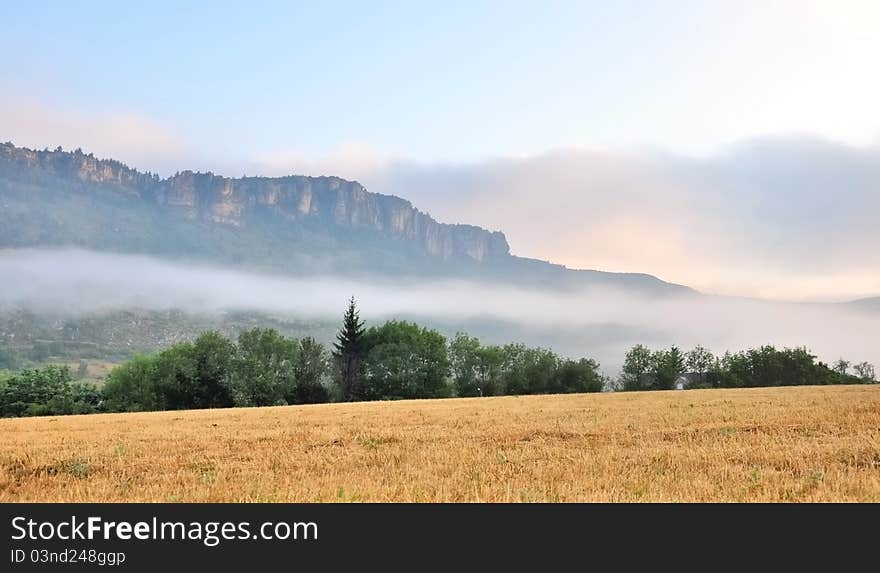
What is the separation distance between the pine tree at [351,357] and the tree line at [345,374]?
0.54ft

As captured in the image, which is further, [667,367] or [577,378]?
[667,367]

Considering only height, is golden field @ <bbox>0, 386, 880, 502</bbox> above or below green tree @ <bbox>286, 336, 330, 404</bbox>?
above

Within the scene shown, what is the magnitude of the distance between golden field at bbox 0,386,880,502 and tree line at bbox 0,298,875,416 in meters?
68.4

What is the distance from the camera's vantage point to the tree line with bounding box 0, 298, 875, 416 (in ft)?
287

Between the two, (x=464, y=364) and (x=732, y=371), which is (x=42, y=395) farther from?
(x=732, y=371)

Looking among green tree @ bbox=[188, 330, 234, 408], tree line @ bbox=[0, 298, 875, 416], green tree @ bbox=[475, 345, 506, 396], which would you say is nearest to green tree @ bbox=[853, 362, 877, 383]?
tree line @ bbox=[0, 298, 875, 416]

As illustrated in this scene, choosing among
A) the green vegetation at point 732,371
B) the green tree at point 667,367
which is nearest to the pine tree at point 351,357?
the green vegetation at point 732,371

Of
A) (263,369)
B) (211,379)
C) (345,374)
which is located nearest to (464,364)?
(345,374)

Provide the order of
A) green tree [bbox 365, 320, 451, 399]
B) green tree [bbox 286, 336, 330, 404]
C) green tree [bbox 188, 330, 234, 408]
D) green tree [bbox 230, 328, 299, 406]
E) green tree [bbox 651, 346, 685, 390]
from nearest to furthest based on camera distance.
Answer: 1. green tree [bbox 230, 328, 299, 406]
2. green tree [bbox 188, 330, 234, 408]
3. green tree [bbox 286, 336, 330, 404]
4. green tree [bbox 365, 320, 451, 399]
5. green tree [bbox 651, 346, 685, 390]

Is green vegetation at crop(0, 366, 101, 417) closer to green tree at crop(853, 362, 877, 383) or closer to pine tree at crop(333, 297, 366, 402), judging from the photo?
pine tree at crop(333, 297, 366, 402)

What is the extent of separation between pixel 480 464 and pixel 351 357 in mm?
86344

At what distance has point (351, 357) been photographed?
325 ft

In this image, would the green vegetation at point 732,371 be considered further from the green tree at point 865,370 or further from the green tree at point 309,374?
the green tree at point 309,374
